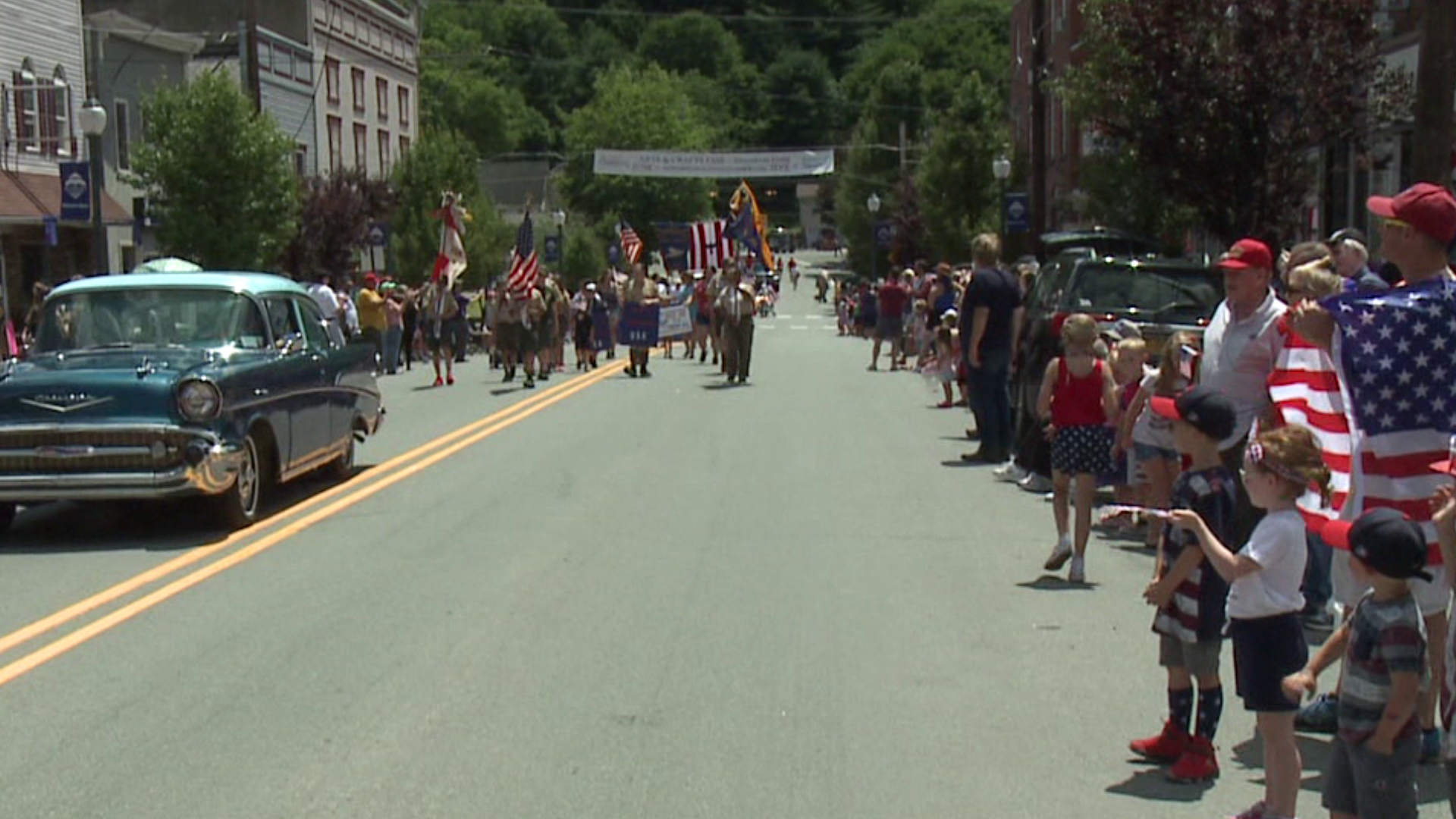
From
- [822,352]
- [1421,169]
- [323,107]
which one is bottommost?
Answer: [822,352]

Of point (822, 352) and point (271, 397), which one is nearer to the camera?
point (271, 397)

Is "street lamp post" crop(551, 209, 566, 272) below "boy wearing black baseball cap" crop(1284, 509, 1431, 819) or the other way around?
the other way around

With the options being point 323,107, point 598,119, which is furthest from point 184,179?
point 598,119

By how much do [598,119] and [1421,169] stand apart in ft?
284

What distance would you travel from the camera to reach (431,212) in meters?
57.2

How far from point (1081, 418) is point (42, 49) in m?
32.5

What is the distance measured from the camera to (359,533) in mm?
11750

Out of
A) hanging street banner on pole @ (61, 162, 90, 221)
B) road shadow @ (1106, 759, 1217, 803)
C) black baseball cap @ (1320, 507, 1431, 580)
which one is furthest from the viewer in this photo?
hanging street banner on pole @ (61, 162, 90, 221)

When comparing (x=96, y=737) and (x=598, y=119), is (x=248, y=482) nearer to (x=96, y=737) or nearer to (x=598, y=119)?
(x=96, y=737)

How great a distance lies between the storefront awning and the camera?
3309 centimetres

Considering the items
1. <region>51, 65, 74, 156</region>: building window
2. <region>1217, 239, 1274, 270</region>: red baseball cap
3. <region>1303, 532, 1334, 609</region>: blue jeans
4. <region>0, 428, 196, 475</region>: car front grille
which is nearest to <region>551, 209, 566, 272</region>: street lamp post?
<region>51, 65, 74, 156</region>: building window

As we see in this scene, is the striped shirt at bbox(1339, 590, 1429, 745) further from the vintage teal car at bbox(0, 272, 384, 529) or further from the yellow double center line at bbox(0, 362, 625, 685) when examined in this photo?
the vintage teal car at bbox(0, 272, 384, 529)

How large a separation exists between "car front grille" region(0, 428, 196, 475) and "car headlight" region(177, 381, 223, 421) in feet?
0.79

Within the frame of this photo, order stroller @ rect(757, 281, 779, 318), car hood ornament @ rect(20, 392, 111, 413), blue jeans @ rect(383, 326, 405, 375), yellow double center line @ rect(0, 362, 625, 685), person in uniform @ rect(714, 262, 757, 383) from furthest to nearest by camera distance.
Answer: stroller @ rect(757, 281, 779, 318)
blue jeans @ rect(383, 326, 405, 375)
person in uniform @ rect(714, 262, 757, 383)
car hood ornament @ rect(20, 392, 111, 413)
yellow double center line @ rect(0, 362, 625, 685)
